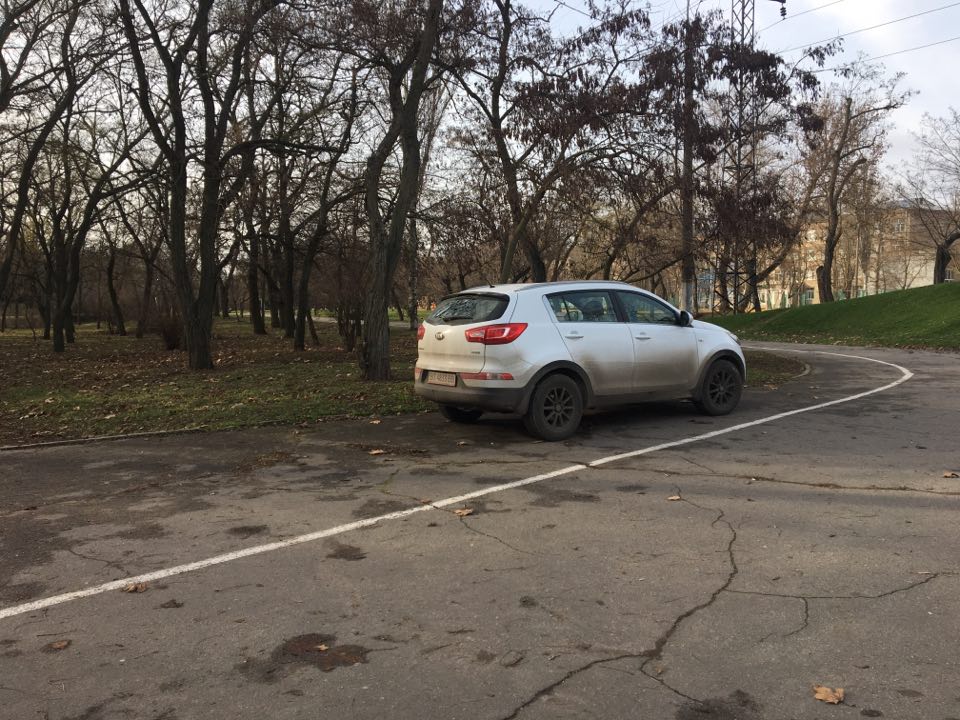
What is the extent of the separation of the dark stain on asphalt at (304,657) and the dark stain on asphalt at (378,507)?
196 centimetres

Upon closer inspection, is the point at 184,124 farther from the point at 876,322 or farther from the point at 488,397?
the point at 876,322

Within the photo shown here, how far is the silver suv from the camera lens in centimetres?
764

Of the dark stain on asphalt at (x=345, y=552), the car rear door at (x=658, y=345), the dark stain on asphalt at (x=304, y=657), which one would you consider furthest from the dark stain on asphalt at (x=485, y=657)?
the car rear door at (x=658, y=345)

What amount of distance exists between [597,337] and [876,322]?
24.8 metres

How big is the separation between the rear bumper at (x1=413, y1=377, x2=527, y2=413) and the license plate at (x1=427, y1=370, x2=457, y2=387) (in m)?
0.05

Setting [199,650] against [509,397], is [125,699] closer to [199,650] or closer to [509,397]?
[199,650]

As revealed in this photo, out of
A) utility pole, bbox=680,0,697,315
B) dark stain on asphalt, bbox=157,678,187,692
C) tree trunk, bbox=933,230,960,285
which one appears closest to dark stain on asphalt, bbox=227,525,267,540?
dark stain on asphalt, bbox=157,678,187,692

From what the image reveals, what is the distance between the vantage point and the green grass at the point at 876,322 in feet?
78.0

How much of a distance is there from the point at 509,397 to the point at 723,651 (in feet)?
14.8

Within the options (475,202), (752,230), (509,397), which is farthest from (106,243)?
(509,397)

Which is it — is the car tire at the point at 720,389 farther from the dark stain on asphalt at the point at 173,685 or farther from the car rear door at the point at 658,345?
the dark stain on asphalt at the point at 173,685

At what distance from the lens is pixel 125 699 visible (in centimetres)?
291

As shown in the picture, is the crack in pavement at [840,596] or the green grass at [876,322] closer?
the crack in pavement at [840,596]

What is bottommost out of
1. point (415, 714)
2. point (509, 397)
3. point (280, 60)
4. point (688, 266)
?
point (415, 714)
